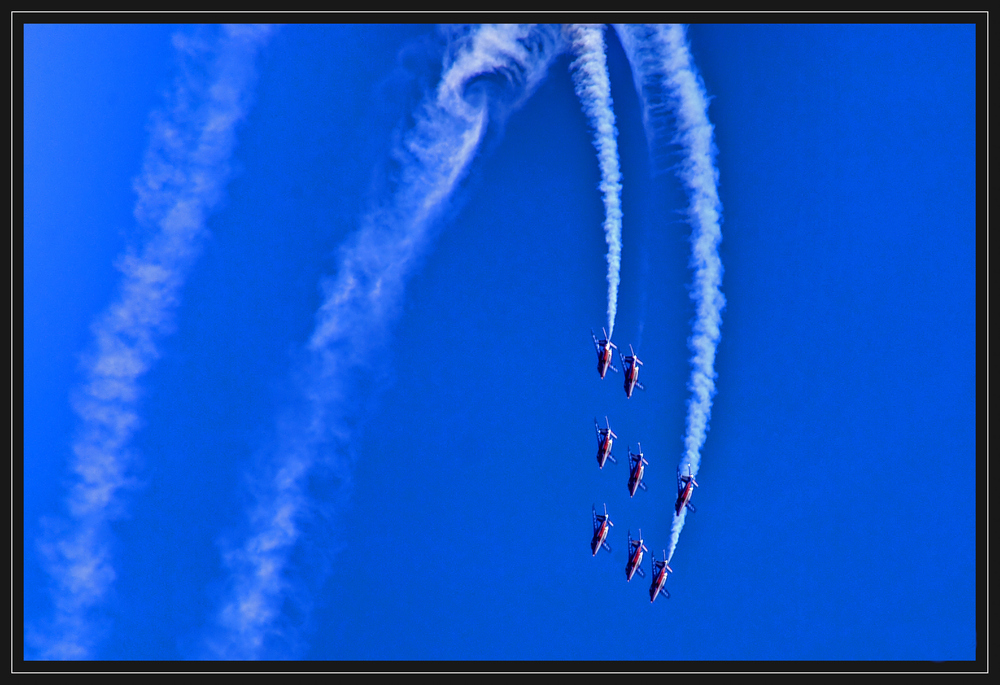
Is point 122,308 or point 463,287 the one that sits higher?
point 463,287

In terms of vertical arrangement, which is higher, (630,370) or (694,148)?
(694,148)

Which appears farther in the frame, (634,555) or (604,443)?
(634,555)

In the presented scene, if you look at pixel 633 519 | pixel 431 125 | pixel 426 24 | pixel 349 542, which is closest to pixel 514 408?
pixel 633 519

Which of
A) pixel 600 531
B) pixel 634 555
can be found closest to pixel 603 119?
pixel 600 531

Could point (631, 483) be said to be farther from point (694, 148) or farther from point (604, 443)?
point (694, 148)

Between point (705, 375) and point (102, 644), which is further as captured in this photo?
point (102, 644)
